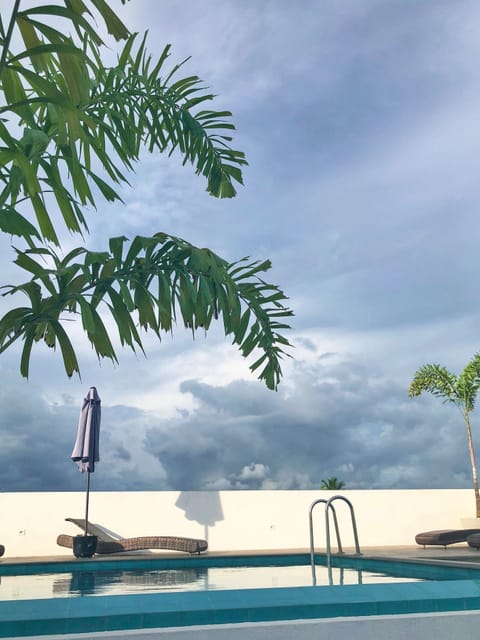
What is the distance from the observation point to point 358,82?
1217 cm

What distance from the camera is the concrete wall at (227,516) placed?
1412cm

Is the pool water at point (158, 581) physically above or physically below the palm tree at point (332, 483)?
below

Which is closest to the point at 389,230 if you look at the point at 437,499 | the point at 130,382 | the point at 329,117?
the point at 329,117

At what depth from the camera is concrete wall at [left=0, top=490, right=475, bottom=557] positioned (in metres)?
14.1

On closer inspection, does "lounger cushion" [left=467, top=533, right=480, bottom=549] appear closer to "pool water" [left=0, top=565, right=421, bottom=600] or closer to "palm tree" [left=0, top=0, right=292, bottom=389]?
"pool water" [left=0, top=565, right=421, bottom=600]

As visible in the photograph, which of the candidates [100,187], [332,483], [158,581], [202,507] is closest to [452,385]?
[202,507]

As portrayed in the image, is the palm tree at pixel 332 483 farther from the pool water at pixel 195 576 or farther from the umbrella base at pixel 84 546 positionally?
the umbrella base at pixel 84 546

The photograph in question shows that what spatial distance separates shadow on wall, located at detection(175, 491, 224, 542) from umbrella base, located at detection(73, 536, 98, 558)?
2.93 m

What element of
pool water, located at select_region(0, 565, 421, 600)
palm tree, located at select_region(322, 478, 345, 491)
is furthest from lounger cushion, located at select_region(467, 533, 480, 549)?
palm tree, located at select_region(322, 478, 345, 491)

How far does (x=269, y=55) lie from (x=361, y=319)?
183 inches

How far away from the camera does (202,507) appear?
15.0m

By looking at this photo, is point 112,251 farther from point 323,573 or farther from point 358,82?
point 358,82

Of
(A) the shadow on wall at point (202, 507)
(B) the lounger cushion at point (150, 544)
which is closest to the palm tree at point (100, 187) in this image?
(B) the lounger cushion at point (150, 544)

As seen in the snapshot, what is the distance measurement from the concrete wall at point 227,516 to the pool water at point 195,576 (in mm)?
2535
